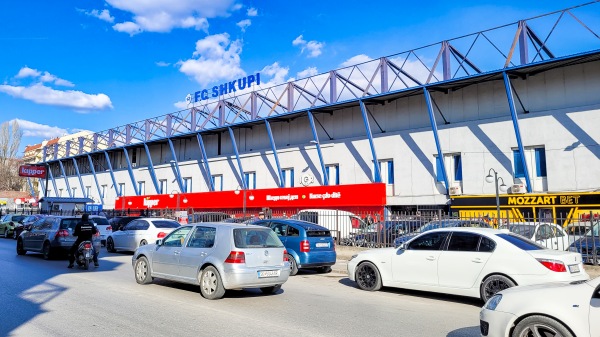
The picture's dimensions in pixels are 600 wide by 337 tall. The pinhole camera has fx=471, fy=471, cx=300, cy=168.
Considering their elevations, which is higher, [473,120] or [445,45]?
[445,45]

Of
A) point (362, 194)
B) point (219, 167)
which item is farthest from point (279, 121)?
point (362, 194)

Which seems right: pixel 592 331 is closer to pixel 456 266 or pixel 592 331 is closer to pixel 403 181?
pixel 456 266

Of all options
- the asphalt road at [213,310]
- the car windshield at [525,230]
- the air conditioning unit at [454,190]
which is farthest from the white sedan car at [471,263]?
the air conditioning unit at [454,190]

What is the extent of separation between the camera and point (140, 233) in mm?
18375

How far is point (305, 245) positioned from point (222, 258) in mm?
4426

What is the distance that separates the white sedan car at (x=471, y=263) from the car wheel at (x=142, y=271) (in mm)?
4977

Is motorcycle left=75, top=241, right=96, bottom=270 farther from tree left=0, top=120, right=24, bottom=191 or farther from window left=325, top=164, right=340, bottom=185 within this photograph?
tree left=0, top=120, right=24, bottom=191

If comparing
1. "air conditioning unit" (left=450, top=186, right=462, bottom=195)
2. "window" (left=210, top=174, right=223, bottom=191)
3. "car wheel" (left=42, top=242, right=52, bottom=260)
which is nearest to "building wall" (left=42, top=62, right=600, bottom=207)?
"air conditioning unit" (left=450, top=186, right=462, bottom=195)

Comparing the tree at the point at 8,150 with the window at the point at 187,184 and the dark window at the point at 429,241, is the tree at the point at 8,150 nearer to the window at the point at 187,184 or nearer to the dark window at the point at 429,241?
the window at the point at 187,184

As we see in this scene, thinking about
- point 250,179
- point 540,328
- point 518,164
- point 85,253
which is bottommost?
point 540,328

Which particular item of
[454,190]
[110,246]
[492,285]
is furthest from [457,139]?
[492,285]

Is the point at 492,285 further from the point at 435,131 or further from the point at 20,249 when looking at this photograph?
the point at 435,131

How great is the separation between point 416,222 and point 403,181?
13.9 metres

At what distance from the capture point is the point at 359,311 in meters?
8.19
